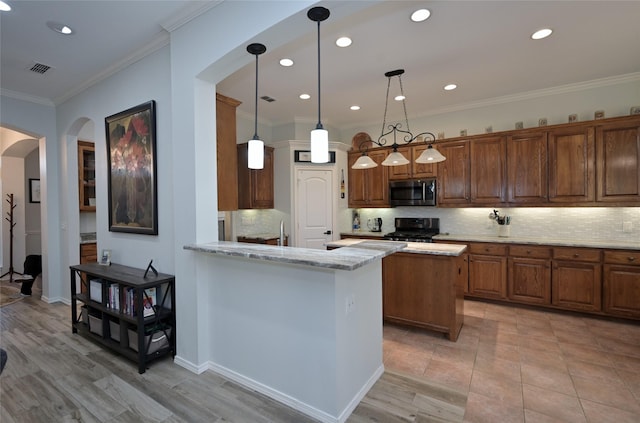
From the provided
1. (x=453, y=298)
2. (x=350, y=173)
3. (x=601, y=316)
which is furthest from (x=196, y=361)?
(x=601, y=316)

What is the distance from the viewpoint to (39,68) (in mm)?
3334

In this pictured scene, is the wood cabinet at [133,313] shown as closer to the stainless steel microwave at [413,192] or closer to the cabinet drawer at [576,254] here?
the stainless steel microwave at [413,192]

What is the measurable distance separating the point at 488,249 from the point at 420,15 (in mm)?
3256

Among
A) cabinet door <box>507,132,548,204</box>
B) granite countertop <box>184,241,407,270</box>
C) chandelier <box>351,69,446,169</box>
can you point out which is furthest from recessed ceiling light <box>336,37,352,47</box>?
cabinet door <box>507,132,548,204</box>

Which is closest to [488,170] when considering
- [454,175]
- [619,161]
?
[454,175]

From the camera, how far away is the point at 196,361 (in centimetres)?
255

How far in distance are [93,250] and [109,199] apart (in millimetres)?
1859

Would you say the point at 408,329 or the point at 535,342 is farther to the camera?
the point at 408,329

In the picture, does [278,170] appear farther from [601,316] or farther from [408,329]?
[601,316]

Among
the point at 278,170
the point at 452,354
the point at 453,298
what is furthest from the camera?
the point at 278,170

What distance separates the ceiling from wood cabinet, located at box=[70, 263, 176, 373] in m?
2.17

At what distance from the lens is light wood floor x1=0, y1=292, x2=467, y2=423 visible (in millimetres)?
2021

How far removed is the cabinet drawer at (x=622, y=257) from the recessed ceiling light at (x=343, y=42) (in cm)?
393

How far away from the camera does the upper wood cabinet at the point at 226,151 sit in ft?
9.86
